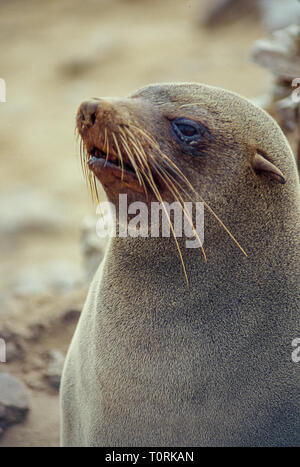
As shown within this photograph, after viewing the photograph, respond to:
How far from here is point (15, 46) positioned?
13.8 m

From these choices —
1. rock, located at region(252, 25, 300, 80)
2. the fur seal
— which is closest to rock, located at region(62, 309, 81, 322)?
the fur seal

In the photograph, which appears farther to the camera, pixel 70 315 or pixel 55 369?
pixel 70 315

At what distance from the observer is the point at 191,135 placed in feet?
7.89

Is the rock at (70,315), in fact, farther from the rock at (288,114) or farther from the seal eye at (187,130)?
the seal eye at (187,130)

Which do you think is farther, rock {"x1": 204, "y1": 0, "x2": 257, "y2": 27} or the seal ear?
rock {"x1": 204, "y1": 0, "x2": 257, "y2": 27}

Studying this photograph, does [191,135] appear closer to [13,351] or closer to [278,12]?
[13,351]

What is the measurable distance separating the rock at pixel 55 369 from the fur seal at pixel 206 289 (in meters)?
1.33

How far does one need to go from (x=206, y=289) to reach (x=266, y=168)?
1.79ft

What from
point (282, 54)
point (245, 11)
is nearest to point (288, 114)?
point (282, 54)

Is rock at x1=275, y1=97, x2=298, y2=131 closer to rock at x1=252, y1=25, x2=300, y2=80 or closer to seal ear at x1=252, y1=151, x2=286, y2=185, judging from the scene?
rock at x1=252, y1=25, x2=300, y2=80

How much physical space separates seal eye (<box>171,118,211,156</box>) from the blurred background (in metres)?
1.98

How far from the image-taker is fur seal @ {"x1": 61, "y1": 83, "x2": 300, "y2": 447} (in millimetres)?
2408

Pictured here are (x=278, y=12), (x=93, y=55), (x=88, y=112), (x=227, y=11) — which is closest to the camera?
(x=88, y=112)
